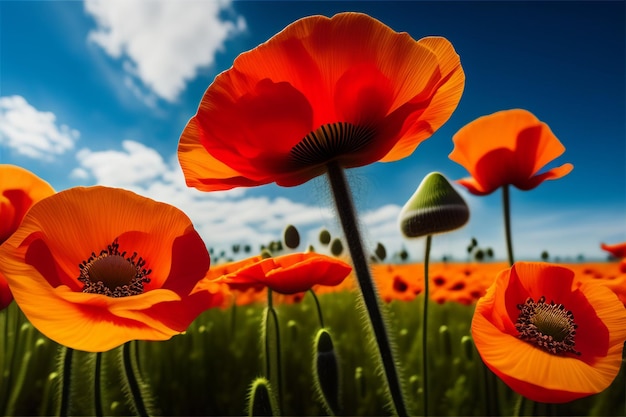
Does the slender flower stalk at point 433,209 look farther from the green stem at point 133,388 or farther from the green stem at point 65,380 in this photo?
the green stem at point 65,380

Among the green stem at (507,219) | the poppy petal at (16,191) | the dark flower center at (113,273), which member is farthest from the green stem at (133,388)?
the green stem at (507,219)

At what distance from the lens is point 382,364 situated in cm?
75

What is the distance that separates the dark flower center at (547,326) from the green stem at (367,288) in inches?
12.2

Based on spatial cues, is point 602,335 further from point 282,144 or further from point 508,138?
point 508,138

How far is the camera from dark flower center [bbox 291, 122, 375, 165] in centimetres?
86

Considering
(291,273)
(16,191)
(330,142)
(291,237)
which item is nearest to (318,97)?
(330,142)

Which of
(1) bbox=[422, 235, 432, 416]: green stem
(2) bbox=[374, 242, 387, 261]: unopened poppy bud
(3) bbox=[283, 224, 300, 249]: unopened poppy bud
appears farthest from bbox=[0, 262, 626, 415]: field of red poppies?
(3) bbox=[283, 224, 300, 249]: unopened poppy bud

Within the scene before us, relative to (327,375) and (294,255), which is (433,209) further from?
(327,375)

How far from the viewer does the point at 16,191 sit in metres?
1.15

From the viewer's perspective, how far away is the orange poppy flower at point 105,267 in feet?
2.24

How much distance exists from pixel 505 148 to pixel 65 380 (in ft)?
4.59

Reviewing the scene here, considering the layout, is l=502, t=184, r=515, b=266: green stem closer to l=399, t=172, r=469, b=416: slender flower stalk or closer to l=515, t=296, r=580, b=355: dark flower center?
l=399, t=172, r=469, b=416: slender flower stalk

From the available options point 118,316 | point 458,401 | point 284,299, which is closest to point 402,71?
point 118,316

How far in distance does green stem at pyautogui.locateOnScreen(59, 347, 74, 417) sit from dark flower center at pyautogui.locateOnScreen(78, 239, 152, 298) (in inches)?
4.8
